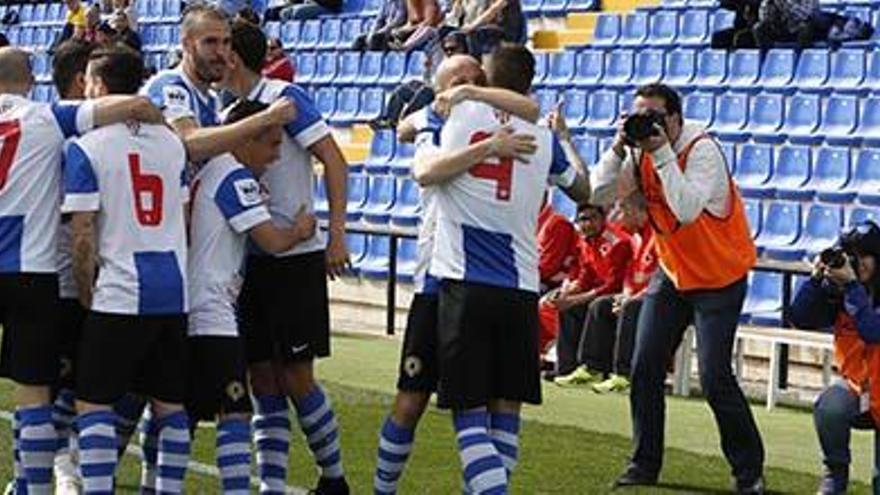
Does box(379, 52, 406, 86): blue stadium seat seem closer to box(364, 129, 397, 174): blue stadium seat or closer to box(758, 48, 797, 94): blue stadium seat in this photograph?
box(364, 129, 397, 174): blue stadium seat

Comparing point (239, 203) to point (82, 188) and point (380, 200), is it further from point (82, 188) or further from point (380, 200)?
point (380, 200)

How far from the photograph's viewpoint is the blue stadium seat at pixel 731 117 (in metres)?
17.3

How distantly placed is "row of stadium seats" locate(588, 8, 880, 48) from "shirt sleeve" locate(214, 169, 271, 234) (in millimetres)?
9882

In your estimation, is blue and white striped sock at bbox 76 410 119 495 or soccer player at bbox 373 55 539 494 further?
soccer player at bbox 373 55 539 494

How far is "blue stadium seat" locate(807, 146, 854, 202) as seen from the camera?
16.1m

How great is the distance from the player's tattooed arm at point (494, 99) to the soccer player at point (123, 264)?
99 cm

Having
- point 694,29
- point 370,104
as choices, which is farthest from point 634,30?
point 370,104

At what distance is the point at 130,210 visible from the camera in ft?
26.5

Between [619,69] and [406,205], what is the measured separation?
2.27m

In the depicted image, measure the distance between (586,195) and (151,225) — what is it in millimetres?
1757

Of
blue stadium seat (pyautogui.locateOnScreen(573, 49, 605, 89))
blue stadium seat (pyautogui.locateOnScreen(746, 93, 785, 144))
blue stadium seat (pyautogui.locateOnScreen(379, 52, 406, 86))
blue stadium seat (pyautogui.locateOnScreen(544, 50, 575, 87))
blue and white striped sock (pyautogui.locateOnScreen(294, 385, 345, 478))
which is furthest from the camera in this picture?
blue stadium seat (pyautogui.locateOnScreen(379, 52, 406, 86))

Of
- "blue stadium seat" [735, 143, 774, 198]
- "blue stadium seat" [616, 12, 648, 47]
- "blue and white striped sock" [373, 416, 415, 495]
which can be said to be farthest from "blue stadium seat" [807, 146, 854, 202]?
"blue and white striped sock" [373, 416, 415, 495]

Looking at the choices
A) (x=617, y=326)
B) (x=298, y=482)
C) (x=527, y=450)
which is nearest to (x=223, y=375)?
(x=298, y=482)

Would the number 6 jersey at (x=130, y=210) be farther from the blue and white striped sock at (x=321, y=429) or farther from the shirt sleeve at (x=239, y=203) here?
the blue and white striped sock at (x=321, y=429)
